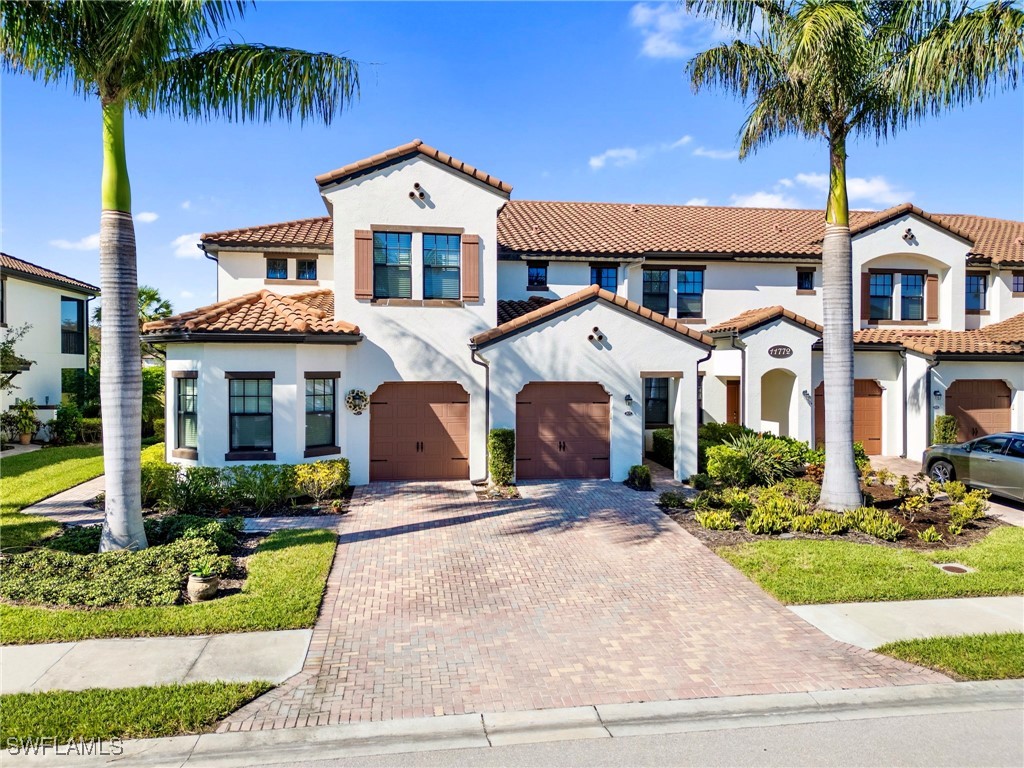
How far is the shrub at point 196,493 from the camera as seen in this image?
12117 mm

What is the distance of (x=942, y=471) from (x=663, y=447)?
22.3ft

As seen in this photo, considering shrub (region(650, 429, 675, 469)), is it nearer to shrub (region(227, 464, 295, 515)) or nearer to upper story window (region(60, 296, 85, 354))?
shrub (region(227, 464, 295, 515))

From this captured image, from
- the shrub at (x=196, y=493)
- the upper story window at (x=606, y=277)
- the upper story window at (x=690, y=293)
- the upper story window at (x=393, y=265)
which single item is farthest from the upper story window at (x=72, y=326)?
the upper story window at (x=690, y=293)

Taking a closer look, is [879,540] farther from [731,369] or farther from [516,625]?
[731,369]

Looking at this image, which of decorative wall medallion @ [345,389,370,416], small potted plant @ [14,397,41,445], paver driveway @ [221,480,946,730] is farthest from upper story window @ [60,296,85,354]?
paver driveway @ [221,480,946,730]

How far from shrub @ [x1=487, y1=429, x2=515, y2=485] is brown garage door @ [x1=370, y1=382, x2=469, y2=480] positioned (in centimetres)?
129

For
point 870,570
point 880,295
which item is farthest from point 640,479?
point 880,295

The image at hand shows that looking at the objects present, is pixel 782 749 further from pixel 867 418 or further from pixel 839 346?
pixel 867 418

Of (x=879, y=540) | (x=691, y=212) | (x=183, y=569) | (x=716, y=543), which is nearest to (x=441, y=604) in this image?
(x=183, y=569)

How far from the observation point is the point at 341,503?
42.8ft

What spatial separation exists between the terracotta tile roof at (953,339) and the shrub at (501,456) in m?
11.6

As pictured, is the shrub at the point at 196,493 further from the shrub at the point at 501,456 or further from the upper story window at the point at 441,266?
the upper story window at the point at 441,266

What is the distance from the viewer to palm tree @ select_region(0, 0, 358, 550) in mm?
8391

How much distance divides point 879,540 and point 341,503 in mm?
10567
